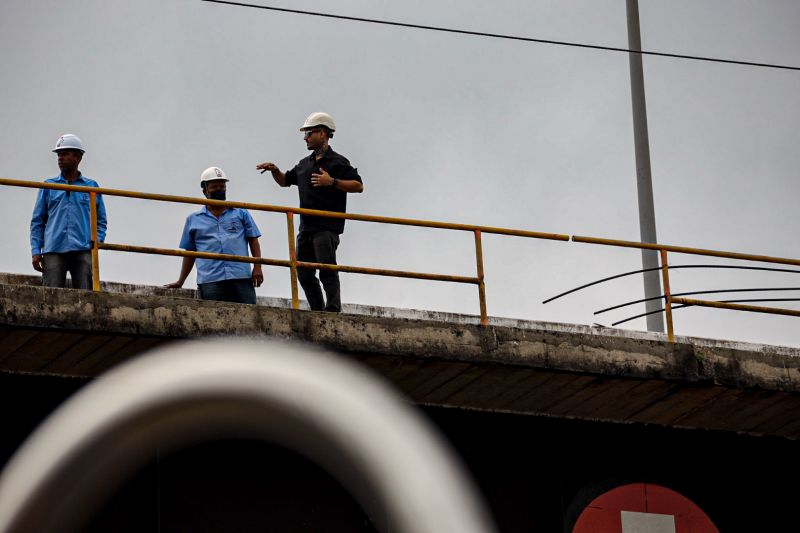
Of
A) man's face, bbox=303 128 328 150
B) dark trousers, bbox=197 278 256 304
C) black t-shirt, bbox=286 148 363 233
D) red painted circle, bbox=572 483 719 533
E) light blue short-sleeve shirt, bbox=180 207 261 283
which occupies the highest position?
man's face, bbox=303 128 328 150

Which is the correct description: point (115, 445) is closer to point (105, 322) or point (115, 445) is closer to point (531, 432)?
point (105, 322)

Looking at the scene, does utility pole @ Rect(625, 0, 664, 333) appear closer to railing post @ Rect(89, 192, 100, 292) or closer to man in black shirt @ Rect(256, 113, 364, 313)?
man in black shirt @ Rect(256, 113, 364, 313)

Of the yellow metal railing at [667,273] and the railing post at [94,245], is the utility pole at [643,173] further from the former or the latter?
the railing post at [94,245]

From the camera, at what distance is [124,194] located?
1070 centimetres

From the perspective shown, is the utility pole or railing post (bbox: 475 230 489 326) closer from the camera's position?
railing post (bbox: 475 230 489 326)

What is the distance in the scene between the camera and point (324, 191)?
11.3 meters

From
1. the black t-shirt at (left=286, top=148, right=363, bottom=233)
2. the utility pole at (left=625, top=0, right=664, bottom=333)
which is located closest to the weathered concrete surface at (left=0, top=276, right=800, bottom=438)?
the black t-shirt at (left=286, top=148, right=363, bottom=233)

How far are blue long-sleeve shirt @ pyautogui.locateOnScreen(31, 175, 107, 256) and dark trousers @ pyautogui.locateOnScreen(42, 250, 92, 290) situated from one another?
57 millimetres

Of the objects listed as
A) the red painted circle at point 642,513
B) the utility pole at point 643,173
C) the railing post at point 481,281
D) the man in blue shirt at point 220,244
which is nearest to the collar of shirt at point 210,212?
the man in blue shirt at point 220,244

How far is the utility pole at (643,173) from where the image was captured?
17719 millimetres

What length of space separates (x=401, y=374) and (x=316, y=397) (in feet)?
21.7

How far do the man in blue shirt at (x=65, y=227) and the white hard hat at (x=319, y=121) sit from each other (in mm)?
1898

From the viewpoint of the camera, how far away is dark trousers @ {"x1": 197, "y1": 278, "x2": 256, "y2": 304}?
10.7 metres

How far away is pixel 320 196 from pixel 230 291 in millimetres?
1226
